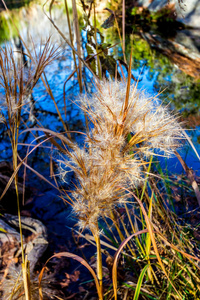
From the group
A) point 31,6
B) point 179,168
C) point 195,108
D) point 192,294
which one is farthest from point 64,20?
point 192,294

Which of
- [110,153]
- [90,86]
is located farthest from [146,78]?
[110,153]

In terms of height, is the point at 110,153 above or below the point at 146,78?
above

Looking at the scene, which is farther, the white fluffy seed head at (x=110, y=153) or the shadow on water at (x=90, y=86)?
the shadow on water at (x=90, y=86)

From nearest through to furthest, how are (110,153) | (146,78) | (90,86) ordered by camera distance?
(110,153), (90,86), (146,78)

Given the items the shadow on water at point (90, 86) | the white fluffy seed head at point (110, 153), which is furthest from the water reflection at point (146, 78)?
the white fluffy seed head at point (110, 153)

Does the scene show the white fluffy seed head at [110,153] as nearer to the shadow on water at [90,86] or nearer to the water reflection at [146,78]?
the shadow on water at [90,86]

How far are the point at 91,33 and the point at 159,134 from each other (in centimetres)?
84

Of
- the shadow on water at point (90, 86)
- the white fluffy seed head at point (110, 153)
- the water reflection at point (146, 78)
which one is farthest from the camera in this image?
the water reflection at point (146, 78)

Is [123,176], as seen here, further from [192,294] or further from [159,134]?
[192,294]

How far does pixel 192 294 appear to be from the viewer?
1283 mm

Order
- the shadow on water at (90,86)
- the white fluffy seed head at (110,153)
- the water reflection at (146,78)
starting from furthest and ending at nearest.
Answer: the water reflection at (146,78)
the shadow on water at (90,86)
the white fluffy seed head at (110,153)

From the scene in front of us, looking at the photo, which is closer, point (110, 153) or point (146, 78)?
point (110, 153)

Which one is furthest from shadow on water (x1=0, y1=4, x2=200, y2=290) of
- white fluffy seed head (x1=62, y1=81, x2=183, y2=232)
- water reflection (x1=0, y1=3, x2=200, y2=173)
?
white fluffy seed head (x1=62, y1=81, x2=183, y2=232)

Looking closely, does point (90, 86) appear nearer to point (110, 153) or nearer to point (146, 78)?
point (146, 78)
